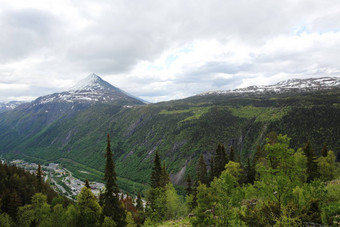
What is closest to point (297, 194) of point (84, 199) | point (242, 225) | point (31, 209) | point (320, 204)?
point (320, 204)

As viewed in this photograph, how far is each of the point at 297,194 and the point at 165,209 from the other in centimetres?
3307

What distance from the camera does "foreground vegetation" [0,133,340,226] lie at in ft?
76.5

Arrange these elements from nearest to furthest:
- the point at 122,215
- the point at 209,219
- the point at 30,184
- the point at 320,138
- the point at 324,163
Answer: the point at 209,219 → the point at 122,215 → the point at 324,163 → the point at 30,184 → the point at 320,138

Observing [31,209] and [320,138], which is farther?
[320,138]

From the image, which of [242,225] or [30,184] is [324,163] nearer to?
[242,225]

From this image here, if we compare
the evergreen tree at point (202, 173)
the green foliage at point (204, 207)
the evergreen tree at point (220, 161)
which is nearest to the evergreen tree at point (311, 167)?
the evergreen tree at point (220, 161)

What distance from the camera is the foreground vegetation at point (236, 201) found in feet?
76.5

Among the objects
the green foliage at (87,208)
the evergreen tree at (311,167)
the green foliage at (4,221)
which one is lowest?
the green foliage at (4,221)

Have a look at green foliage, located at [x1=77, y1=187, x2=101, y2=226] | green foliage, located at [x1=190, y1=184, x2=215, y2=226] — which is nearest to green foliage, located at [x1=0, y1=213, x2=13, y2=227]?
green foliage, located at [x1=77, y1=187, x2=101, y2=226]

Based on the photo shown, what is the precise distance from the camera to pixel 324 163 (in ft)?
189

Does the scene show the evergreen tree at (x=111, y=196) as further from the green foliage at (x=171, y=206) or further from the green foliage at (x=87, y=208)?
the green foliage at (x=171, y=206)

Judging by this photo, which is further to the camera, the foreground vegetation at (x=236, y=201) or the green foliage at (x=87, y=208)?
the green foliage at (x=87, y=208)

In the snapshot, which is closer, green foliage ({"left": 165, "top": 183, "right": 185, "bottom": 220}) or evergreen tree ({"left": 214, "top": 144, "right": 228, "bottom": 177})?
green foliage ({"left": 165, "top": 183, "right": 185, "bottom": 220})

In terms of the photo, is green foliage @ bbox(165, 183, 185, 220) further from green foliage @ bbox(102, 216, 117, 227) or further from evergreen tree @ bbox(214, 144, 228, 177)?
evergreen tree @ bbox(214, 144, 228, 177)
